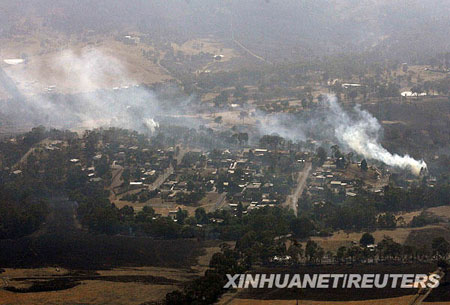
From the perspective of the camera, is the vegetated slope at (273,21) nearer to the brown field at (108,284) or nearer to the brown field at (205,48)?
the brown field at (205,48)

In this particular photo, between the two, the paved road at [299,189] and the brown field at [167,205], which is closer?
Result: the brown field at [167,205]

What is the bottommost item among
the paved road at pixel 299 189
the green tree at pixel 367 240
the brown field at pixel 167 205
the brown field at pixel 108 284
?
the brown field at pixel 167 205

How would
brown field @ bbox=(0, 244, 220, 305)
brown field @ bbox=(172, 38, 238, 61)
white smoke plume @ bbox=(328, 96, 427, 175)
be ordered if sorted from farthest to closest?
brown field @ bbox=(172, 38, 238, 61) → white smoke plume @ bbox=(328, 96, 427, 175) → brown field @ bbox=(0, 244, 220, 305)

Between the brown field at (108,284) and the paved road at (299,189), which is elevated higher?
the brown field at (108,284)

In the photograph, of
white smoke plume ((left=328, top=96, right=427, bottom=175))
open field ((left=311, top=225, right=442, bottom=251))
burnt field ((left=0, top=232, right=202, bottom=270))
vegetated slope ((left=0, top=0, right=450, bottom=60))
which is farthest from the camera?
vegetated slope ((left=0, top=0, right=450, bottom=60))

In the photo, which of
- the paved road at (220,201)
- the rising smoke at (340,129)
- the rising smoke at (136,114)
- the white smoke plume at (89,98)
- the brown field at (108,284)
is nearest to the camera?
the brown field at (108,284)

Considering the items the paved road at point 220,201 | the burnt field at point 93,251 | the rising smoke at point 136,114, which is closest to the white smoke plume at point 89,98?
the rising smoke at point 136,114

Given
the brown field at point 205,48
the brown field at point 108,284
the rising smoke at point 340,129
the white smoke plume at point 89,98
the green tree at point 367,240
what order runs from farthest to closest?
the brown field at point 205,48 → the white smoke plume at point 89,98 → the rising smoke at point 340,129 → the green tree at point 367,240 → the brown field at point 108,284

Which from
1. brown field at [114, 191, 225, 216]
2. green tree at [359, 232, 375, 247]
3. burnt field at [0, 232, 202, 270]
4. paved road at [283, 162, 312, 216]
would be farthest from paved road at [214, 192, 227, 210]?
green tree at [359, 232, 375, 247]

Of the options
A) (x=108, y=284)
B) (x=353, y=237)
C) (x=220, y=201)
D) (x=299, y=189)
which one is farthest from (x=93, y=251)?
(x=299, y=189)

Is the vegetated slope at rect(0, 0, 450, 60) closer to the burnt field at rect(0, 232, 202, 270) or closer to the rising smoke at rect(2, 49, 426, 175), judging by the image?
the rising smoke at rect(2, 49, 426, 175)
